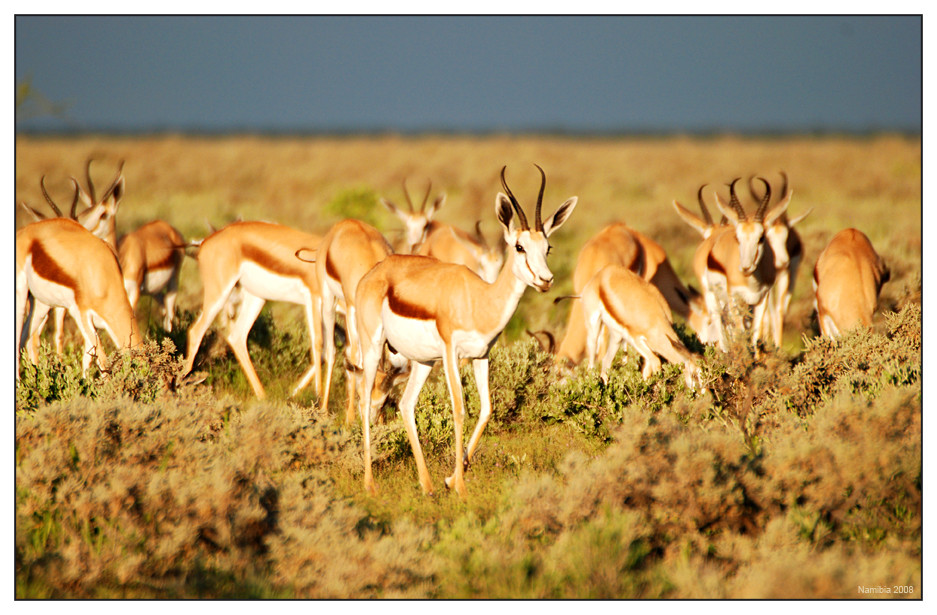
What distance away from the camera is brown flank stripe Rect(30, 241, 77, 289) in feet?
25.5

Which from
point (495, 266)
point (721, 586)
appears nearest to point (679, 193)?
point (495, 266)

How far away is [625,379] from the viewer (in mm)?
7793

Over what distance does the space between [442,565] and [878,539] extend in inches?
105

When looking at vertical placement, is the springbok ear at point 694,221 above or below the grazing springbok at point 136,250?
above

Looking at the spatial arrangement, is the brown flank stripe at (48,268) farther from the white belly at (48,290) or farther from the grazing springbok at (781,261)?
the grazing springbok at (781,261)

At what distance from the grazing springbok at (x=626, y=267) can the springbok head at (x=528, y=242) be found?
3339mm

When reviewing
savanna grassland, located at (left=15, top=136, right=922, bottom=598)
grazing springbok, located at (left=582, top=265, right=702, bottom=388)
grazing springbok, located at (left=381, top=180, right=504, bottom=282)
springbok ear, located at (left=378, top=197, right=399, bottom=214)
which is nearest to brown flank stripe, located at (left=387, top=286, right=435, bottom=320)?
savanna grassland, located at (left=15, top=136, right=922, bottom=598)

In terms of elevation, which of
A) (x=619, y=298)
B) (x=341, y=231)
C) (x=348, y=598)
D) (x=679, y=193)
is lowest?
(x=348, y=598)

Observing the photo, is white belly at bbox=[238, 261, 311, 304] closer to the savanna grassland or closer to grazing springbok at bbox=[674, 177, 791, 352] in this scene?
the savanna grassland

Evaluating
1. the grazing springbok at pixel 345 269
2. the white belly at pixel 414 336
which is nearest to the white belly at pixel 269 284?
the grazing springbok at pixel 345 269

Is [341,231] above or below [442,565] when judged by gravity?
above

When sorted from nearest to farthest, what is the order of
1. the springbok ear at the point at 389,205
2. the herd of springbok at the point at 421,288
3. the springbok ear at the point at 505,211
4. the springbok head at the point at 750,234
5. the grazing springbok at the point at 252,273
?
the springbok ear at the point at 505,211, the herd of springbok at the point at 421,288, the grazing springbok at the point at 252,273, the springbok head at the point at 750,234, the springbok ear at the point at 389,205

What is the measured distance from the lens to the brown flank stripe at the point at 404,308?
657 centimetres

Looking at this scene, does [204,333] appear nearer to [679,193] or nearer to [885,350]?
[885,350]
